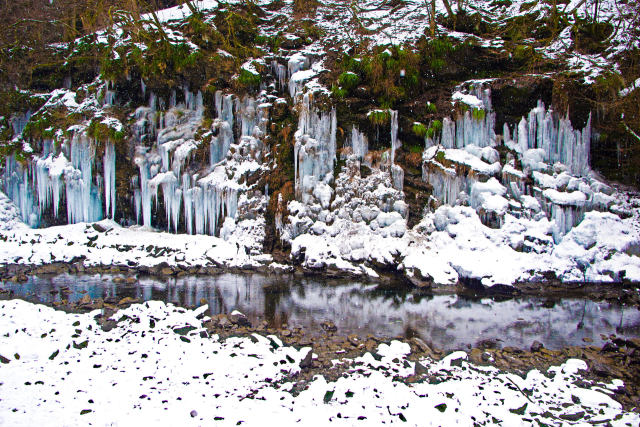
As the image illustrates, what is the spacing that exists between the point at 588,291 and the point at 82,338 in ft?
36.7

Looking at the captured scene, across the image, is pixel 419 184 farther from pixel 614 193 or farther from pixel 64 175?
pixel 64 175

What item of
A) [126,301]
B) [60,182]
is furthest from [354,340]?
[60,182]

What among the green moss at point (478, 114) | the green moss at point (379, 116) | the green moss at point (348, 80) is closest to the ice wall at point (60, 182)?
the green moss at point (348, 80)

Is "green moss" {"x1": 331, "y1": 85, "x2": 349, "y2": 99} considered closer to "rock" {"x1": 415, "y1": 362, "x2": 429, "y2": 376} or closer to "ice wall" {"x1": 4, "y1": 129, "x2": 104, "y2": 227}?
"ice wall" {"x1": 4, "y1": 129, "x2": 104, "y2": 227}

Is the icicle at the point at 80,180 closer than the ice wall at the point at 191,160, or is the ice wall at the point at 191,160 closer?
the ice wall at the point at 191,160

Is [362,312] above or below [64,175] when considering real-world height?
below

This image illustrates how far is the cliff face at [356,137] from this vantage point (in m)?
10.4

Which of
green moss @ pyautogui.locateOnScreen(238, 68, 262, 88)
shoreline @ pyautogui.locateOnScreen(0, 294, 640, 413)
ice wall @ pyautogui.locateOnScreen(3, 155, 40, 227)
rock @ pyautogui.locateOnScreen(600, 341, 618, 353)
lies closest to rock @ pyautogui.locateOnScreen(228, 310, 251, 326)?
shoreline @ pyautogui.locateOnScreen(0, 294, 640, 413)

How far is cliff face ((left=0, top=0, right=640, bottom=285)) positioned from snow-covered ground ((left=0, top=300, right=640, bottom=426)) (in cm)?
557

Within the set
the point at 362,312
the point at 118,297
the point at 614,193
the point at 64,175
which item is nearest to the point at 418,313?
the point at 362,312

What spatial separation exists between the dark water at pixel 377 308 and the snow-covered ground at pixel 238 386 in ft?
4.43

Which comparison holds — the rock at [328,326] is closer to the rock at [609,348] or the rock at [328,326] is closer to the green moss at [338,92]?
the rock at [609,348]

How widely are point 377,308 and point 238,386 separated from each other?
15.1ft

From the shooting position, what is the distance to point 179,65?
1408 centimetres
